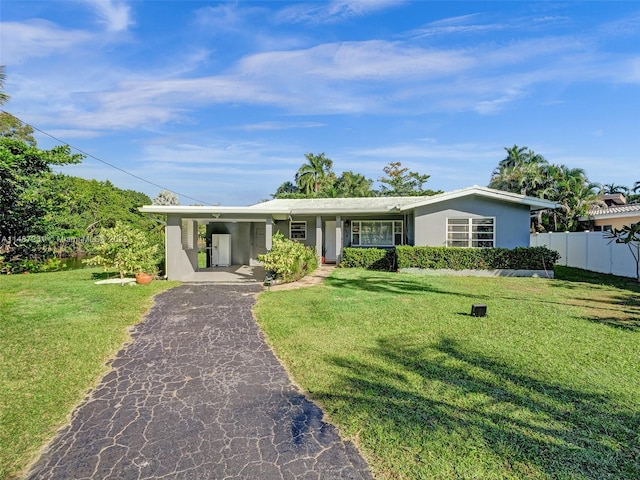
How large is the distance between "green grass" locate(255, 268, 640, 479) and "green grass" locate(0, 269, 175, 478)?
9.64ft

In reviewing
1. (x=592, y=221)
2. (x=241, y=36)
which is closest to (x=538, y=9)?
(x=241, y=36)

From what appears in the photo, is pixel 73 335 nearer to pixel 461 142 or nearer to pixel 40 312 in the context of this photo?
pixel 40 312

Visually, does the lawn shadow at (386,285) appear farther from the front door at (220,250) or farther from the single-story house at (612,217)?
the single-story house at (612,217)

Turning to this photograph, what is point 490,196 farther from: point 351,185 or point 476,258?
point 351,185

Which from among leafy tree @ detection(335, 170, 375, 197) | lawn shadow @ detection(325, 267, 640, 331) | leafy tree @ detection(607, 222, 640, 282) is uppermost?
leafy tree @ detection(335, 170, 375, 197)

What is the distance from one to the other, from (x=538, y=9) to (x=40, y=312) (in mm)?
16327

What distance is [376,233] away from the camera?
1939 centimetres

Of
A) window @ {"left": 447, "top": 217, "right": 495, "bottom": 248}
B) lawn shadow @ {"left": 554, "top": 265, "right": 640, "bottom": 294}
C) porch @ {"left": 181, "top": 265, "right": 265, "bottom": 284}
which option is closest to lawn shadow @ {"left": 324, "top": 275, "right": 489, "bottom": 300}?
porch @ {"left": 181, "top": 265, "right": 265, "bottom": 284}

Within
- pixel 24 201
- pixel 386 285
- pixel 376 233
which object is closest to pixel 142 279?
pixel 386 285

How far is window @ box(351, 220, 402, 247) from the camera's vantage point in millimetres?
19094

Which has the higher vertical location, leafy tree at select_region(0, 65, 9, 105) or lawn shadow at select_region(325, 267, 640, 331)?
leafy tree at select_region(0, 65, 9, 105)

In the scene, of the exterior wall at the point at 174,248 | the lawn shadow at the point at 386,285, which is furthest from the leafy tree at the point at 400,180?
the exterior wall at the point at 174,248

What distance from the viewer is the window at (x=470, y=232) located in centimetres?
1530

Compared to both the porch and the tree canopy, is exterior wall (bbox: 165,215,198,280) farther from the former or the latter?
the tree canopy
